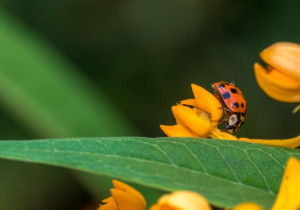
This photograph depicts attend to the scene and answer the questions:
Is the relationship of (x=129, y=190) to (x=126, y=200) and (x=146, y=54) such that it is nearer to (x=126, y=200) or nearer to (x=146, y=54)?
(x=126, y=200)

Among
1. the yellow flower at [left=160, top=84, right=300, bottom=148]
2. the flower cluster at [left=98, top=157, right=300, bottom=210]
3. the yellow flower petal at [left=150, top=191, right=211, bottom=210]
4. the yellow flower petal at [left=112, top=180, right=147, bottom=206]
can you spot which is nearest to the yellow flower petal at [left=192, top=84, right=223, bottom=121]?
the yellow flower at [left=160, top=84, right=300, bottom=148]

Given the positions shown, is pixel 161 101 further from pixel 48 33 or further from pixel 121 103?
pixel 48 33

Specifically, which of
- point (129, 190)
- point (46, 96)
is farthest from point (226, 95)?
point (46, 96)

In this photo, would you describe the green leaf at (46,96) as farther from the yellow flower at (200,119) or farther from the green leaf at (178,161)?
Result: the green leaf at (178,161)

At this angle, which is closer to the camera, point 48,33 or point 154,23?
point 48,33

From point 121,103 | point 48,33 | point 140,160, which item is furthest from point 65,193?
point 140,160

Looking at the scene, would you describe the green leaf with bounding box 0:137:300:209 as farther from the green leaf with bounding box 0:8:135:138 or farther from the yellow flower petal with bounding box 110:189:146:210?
the green leaf with bounding box 0:8:135:138

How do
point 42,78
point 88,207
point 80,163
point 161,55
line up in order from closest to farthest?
point 80,163 < point 42,78 < point 88,207 < point 161,55

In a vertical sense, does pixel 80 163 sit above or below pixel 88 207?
below
